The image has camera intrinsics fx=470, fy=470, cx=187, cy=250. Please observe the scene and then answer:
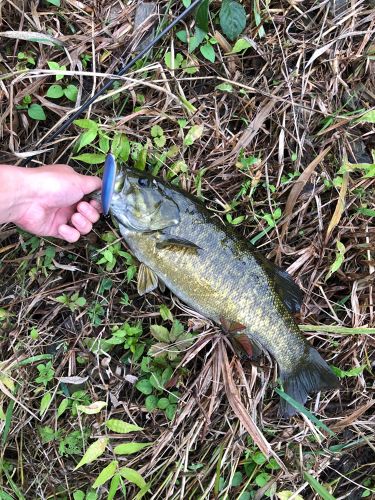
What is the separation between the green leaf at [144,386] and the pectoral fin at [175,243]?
0.85 m

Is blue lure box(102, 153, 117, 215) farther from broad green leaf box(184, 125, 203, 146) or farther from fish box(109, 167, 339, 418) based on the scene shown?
broad green leaf box(184, 125, 203, 146)

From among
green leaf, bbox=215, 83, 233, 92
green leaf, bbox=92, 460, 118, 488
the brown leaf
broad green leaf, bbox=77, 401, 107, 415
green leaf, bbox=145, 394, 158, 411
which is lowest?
green leaf, bbox=92, 460, 118, 488

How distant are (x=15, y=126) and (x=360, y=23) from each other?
225 cm

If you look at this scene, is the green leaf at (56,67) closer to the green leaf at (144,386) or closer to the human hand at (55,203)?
the human hand at (55,203)

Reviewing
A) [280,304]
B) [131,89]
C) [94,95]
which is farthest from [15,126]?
[280,304]

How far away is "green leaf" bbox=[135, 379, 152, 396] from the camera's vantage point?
9.42 feet

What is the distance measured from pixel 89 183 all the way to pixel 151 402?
1.37 m

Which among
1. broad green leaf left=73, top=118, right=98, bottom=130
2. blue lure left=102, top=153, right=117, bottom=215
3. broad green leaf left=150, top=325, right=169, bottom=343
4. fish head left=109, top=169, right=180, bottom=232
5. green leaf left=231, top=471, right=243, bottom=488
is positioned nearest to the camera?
blue lure left=102, top=153, right=117, bottom=215

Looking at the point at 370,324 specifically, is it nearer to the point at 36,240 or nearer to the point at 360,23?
the point at 360,23

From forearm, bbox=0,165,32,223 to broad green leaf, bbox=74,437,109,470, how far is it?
140 cm

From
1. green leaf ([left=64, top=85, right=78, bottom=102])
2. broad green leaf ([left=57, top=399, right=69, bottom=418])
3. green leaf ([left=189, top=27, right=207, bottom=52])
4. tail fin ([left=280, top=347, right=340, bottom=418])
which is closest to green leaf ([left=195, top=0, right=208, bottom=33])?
green leaf ([left=189, top=27, right=207, bottom=52])

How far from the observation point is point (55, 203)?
2.74 metres

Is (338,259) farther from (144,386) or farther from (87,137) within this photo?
(87,137)

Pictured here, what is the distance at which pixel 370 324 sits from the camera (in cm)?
303
